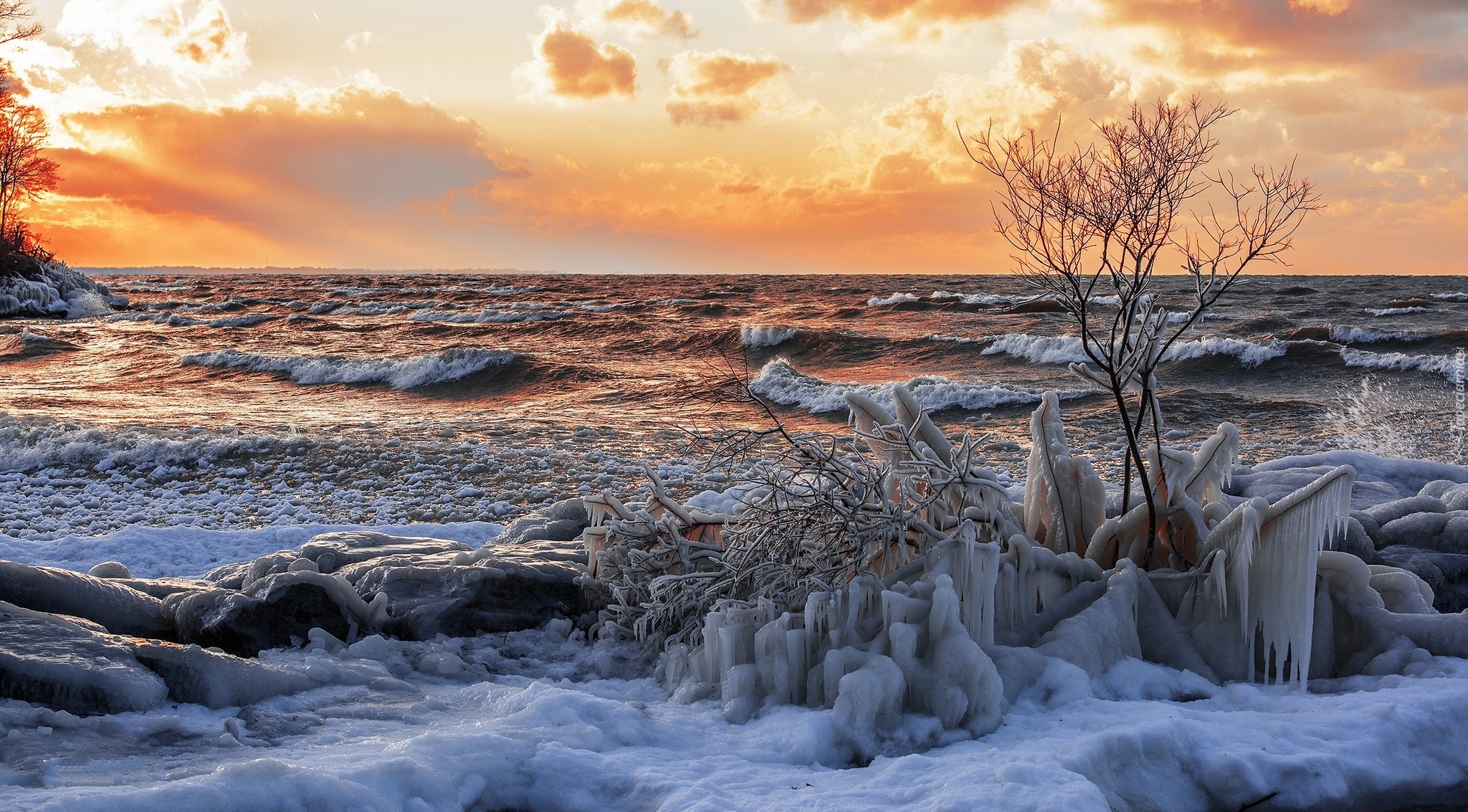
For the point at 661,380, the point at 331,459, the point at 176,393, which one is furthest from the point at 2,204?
the point at 331,459

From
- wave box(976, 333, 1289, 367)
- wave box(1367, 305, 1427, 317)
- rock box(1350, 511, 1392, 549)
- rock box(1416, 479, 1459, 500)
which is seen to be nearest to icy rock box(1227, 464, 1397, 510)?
rock box(1416, 479, 1459, 500)

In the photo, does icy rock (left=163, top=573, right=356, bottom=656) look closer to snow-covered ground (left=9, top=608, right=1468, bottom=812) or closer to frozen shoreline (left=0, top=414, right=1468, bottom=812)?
frozen shoreline (left=0, top=414, right=1468, bottom=812)

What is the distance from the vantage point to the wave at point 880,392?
18688mm

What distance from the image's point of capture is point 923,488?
5.62m

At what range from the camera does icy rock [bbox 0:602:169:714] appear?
13.0 ft

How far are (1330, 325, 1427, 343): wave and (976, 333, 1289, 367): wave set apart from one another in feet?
12.7

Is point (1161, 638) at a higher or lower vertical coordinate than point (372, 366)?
lower

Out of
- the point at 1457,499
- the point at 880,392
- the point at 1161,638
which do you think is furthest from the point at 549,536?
the point at 880,392

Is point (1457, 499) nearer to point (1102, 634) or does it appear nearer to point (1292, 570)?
point (1292, 570)

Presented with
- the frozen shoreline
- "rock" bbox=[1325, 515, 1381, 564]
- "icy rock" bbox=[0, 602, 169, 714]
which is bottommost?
the frozen shoreline

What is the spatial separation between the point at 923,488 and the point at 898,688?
5.34 ft

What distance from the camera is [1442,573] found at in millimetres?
6121

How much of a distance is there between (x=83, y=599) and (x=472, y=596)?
1993 mm

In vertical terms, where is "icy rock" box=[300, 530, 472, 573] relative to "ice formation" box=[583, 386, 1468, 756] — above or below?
below
